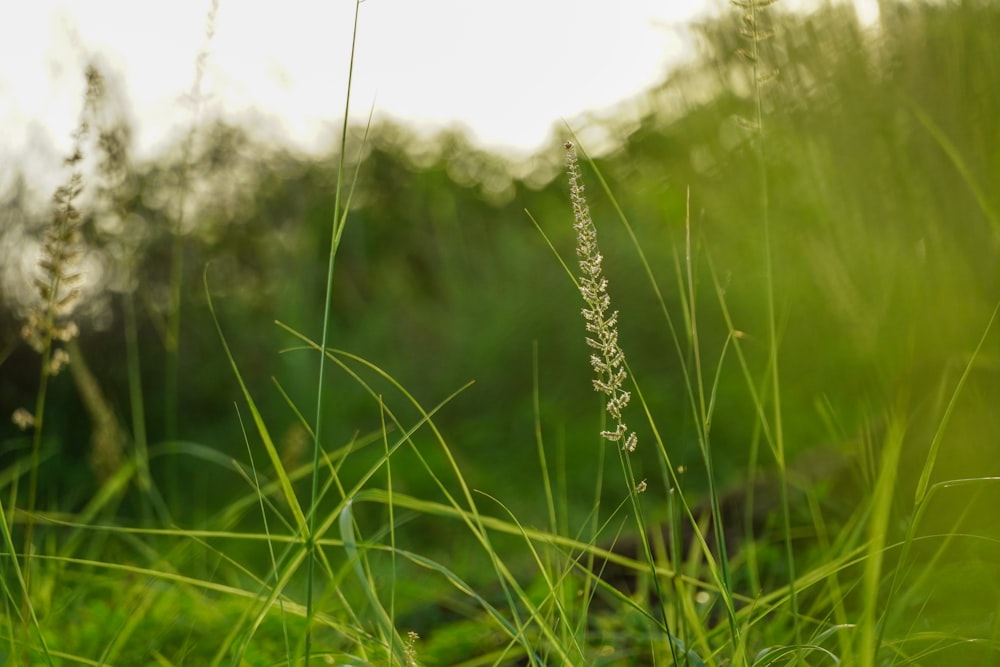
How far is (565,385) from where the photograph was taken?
3242 millimetres

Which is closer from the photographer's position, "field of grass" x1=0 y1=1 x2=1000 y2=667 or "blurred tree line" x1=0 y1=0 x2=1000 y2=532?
"field of grass" x1=0 y1=1 x2=1000 y2=667

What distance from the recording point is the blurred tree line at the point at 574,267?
3.71 feet

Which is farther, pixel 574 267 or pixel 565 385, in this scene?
pixel 574 267

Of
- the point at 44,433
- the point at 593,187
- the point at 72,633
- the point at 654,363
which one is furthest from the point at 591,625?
the point at 44,433

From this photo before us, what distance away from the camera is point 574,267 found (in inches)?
138

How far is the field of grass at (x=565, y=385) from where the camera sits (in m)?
0.85

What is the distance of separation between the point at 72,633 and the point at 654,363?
89.7 inches

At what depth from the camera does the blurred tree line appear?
1.13m

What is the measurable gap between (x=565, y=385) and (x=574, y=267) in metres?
0.53

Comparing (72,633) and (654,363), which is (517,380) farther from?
(72,633)

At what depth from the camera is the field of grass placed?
0.85 m

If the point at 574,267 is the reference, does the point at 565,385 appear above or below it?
below

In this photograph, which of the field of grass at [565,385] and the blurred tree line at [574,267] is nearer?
the field of grass at [565,385]

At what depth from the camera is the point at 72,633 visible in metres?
1.33
